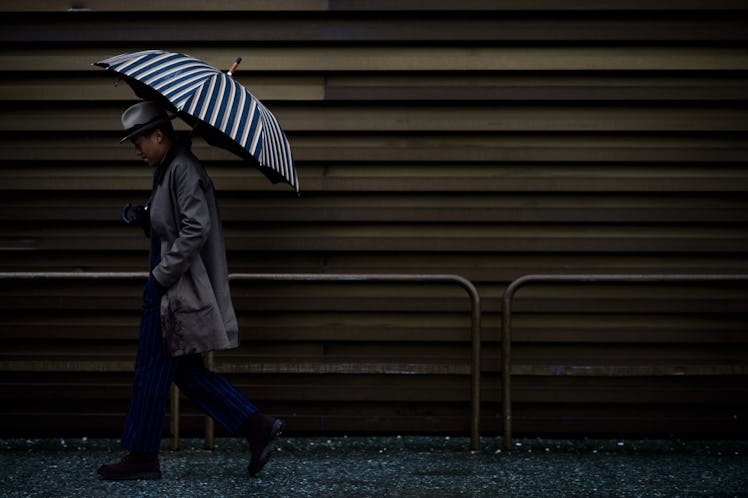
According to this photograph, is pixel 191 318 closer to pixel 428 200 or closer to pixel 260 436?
pixel 260 436

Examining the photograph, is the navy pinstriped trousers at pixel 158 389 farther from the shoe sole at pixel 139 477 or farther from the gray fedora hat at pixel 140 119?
the gray fedora hat at pixel 140 119

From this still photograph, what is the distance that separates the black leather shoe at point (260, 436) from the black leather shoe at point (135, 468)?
48 centimetres

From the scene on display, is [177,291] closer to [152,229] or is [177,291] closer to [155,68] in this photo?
[152,229]

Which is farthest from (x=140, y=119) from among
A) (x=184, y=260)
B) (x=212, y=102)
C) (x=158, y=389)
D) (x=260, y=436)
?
(x=260, y=436)

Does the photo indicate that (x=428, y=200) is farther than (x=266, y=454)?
Yes

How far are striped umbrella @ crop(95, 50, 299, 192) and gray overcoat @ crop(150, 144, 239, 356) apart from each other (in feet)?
0.89

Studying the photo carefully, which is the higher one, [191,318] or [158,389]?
[191,318]

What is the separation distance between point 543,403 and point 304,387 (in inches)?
56.4

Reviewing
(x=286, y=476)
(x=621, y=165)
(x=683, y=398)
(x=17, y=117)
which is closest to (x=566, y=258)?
(x=621, y=165)

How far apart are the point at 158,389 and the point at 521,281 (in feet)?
6.57

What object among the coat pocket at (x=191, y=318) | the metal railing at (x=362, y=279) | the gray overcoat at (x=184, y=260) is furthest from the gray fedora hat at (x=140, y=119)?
the metal railing at (x=362, y=279)

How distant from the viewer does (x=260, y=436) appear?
14.1 ft

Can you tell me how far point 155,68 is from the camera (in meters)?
3.99

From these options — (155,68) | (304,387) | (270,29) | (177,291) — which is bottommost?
(304,387)
